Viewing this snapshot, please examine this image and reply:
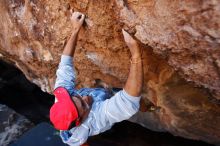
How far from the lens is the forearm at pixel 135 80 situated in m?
1.68

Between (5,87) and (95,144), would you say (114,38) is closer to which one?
(95,144)

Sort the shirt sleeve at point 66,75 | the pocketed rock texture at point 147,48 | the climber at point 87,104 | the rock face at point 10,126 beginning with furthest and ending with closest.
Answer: the rock face at point 10,126
the shirt sleeve at point 66,75
the climber at point 87,104
the pocketed rock texture at point 147,48

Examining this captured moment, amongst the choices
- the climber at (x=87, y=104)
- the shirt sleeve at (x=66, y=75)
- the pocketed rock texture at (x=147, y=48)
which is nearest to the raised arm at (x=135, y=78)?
Answer: the climber at (x=87, y=104)

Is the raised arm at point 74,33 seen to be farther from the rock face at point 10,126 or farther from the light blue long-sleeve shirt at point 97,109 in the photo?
the rock face at point 10,126

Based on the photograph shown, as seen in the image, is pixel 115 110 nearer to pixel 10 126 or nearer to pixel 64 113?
pixel 64 113

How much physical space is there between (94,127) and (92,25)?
0.62m

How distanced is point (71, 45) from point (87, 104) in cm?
43

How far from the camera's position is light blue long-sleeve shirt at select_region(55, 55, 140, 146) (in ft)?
5.57

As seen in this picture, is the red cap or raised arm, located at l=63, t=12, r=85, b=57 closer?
the red cap

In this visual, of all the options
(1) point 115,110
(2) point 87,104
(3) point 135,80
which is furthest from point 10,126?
(3) point 135,80

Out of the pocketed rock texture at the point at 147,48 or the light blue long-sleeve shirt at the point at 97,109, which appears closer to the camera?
the pocketed rock texture at the point at 147,48

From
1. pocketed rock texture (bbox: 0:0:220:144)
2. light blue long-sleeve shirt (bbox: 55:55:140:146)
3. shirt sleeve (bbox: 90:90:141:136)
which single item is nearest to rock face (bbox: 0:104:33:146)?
pocketed rock texture (bbox: 0:0:220:144)

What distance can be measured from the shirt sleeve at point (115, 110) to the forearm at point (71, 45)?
1.31ft

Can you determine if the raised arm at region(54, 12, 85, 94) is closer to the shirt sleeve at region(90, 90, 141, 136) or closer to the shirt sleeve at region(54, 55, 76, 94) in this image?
the shirt sleeve at region(54, 55, 76, 94)
